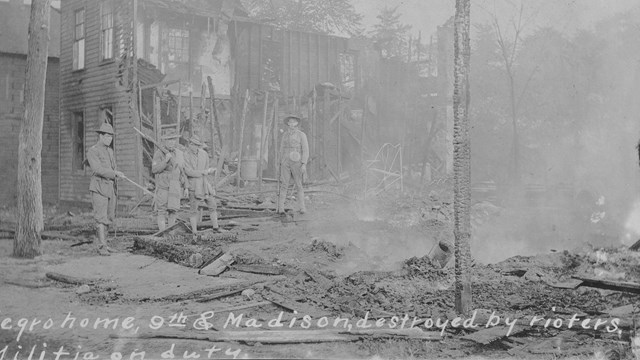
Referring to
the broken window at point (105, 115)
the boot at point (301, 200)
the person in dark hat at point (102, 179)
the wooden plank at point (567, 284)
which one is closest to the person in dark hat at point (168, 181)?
the person in dark hat at point (102, 179)

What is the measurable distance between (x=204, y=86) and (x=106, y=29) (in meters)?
4.04

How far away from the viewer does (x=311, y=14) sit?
35000mm

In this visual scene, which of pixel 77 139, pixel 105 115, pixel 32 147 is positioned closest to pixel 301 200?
pixel 32 147

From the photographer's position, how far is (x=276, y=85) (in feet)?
79.4

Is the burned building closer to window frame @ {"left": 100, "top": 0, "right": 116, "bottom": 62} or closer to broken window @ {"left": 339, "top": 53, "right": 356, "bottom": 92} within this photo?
window frame @ {"left": 100, "top": 0, "right": 116, "bottom": 62}

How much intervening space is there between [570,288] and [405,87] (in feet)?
69.2

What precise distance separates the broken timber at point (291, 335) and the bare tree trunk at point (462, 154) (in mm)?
902

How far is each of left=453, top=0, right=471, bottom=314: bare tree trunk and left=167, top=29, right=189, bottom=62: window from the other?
17641 millimetres

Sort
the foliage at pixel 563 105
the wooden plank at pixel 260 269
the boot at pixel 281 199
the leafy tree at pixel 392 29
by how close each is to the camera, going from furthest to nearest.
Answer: the leafy tree at pixel 392 29 < the foliage at pixel 563 105 < the boot at pixel 281 199 < the wooden plank at pixel 260 269

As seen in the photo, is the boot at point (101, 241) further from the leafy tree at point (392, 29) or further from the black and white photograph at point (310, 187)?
the leafy tree at point (392, 29)

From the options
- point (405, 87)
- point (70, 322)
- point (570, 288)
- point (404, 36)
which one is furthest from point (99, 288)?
point (404, 36)

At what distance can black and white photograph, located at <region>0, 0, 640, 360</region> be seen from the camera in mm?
4891

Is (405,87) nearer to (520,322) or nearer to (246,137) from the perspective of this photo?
(246,137)

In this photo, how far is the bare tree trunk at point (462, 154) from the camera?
17.3 feet
